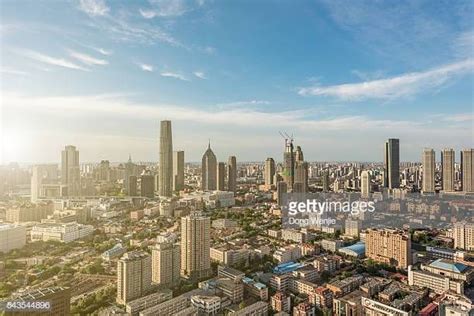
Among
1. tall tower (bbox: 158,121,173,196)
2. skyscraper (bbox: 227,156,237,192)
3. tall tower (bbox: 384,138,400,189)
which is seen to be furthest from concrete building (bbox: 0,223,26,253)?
tall tower (bbox: 384,138,400,189)

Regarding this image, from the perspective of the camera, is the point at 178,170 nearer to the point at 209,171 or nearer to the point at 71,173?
the point at 209,171

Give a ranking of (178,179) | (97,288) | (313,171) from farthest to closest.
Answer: (313,171), (178,179), (97,288)

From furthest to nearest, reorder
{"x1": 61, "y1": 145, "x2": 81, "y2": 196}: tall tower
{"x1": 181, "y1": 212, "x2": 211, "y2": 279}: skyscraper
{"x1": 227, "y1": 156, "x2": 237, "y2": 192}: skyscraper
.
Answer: {"x1": 227, "y1": 156, "x2": 237, "y2": 192}: skyscraper
{"x1": 61, "y1": 145, "x2": 81, "y2": 196}: tall tower
{"x1": 181, "y1": 212, "x2": 211, "y2": 279}: skyscraper

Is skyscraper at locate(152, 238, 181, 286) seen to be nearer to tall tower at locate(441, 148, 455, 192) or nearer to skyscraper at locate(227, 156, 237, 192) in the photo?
skyscraper at locate(227, 156, 237, 192)

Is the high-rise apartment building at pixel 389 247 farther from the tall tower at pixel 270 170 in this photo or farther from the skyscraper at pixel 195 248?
the tall tower at pixel 270 170

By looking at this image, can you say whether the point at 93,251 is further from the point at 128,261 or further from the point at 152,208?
the point at 152,208

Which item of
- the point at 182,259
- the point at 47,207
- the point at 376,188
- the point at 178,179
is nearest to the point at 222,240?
the point at 182,259
